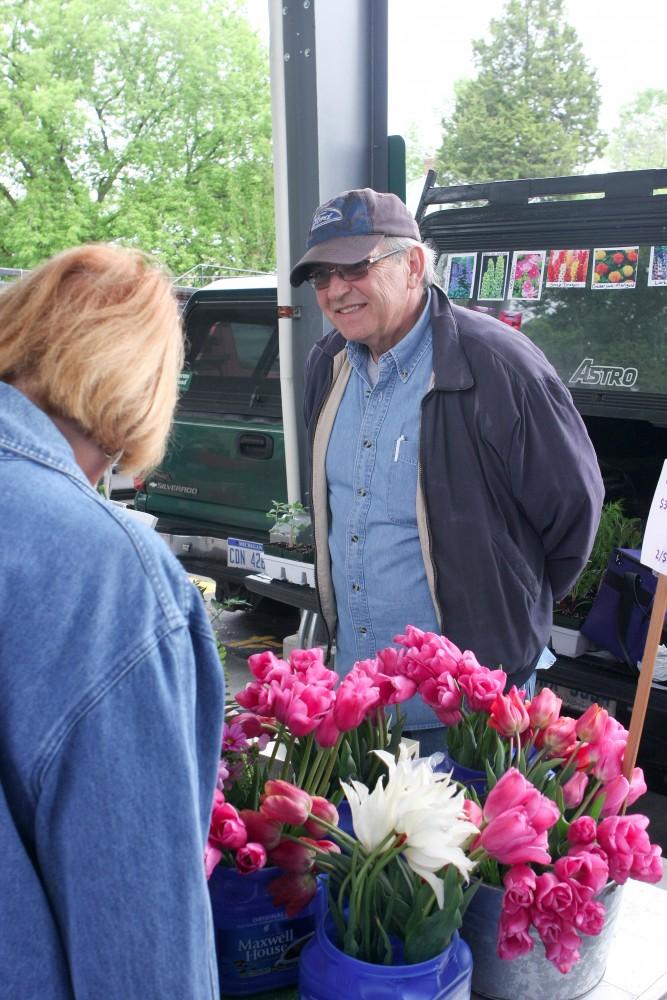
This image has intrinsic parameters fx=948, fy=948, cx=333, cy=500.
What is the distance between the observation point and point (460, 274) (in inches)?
184

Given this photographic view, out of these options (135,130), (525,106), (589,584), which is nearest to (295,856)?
(589,584)

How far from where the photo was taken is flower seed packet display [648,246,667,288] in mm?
4027

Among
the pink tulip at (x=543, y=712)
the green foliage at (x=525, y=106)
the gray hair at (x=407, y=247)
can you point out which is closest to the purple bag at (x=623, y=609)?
the gray hair at (x=407, y=247)

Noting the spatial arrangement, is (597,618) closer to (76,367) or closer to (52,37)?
(76,367)

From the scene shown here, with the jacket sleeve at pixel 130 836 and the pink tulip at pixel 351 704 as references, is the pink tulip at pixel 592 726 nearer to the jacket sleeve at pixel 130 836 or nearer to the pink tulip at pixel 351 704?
the pink tulip at pixel 351 704

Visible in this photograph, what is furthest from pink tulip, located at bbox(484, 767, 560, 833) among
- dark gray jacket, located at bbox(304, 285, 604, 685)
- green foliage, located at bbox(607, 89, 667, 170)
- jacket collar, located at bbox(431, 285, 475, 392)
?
green foliage, located at bbox(607, 89, 667, 170)

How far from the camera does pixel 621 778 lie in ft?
4.47

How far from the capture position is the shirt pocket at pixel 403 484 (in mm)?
2441

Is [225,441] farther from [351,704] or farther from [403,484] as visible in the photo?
[351,704]

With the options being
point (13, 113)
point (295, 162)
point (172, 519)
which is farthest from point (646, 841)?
point (13, 113)

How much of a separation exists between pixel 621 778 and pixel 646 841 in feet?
0.44

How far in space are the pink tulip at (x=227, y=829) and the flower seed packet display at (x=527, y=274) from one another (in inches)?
144

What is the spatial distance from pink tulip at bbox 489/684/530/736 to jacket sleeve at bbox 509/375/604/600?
3.38 ft

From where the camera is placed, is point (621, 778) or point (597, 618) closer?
point (621, 778)
